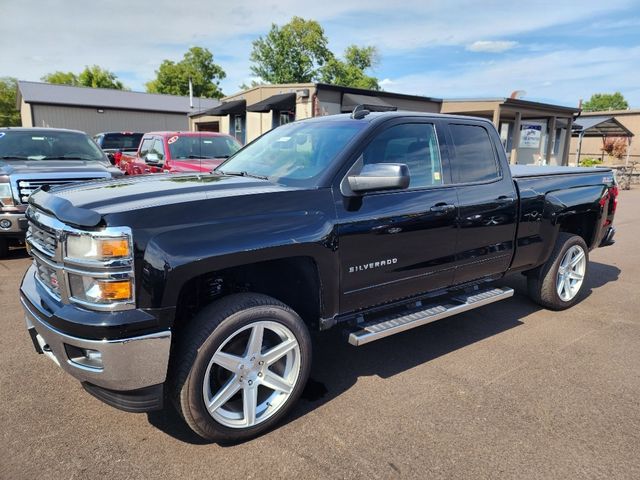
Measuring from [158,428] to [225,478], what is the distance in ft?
2.21

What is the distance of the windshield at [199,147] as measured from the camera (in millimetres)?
9045

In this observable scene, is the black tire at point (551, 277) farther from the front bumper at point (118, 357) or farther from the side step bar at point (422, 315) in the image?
the front bumper at point (118, 357)

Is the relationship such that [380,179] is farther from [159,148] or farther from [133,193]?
[159,148]

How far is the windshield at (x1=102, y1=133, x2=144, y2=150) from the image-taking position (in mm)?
17875

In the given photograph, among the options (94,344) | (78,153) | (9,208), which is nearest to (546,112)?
(78,153)

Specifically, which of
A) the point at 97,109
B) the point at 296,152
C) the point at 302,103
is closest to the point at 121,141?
the point at 302,103

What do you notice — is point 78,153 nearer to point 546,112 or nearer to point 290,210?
point 290,210

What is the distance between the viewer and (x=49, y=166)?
6.74m

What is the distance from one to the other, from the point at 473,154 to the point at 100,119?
39387mm

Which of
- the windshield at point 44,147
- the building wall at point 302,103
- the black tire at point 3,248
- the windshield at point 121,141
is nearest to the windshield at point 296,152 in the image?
the black tire at point 3,248

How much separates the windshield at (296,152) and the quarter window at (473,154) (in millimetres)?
1003

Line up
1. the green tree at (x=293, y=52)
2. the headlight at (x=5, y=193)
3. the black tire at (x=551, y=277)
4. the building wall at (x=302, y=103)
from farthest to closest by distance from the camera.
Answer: the green tree at (x=293, y=52)
the building wall at (x=302, y=103)
the headlight at (x=5, y=193)
the black tire at (x=551, y=277)

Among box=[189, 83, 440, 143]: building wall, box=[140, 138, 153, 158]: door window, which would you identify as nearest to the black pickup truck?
box=[140, 138, 153, 158]: door window

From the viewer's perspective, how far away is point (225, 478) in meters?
2.44
